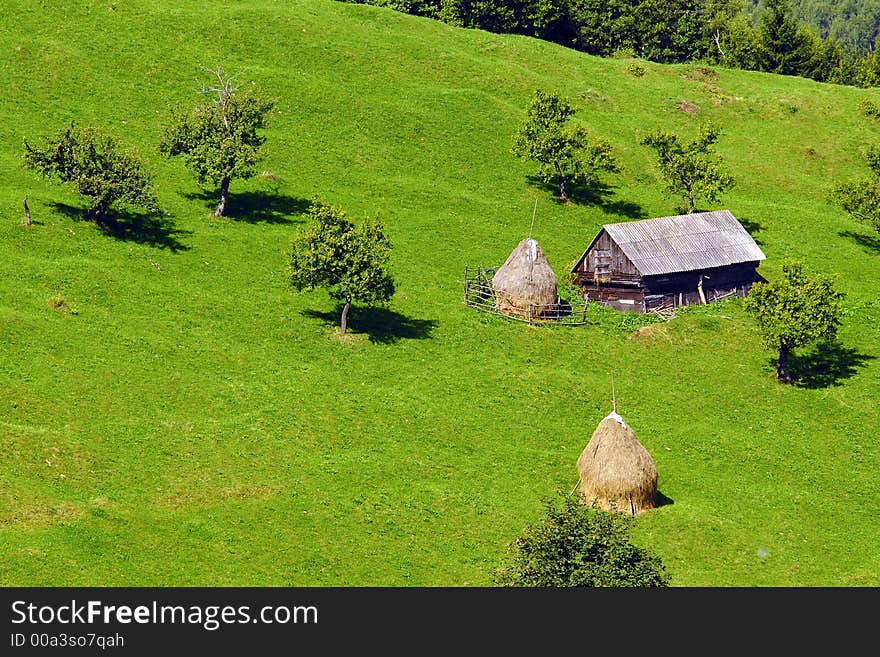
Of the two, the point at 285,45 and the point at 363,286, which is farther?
the point at 285,45

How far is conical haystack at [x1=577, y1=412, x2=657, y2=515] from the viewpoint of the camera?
57.6 m

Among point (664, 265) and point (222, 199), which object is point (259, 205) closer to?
point (222, 199)

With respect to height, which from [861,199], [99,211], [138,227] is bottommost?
[138,227]

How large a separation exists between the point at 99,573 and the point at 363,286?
27.9 metres

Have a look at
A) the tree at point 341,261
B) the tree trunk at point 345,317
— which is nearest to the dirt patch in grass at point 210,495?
the tree trunk at point 345,317

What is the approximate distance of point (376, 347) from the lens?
235 feet

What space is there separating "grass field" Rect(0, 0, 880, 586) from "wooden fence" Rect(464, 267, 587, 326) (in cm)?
112

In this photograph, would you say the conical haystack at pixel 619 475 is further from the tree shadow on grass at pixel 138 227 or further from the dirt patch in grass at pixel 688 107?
the dirt patch in grass at pixel 688 107

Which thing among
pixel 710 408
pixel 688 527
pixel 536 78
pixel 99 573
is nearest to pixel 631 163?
pixel 536 78

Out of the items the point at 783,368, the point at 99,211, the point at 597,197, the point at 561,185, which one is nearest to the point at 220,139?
the point at 99,211

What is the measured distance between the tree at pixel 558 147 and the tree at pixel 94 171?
29.9m

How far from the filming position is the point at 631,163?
102625 millimetres

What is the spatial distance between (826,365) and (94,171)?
45.8m
